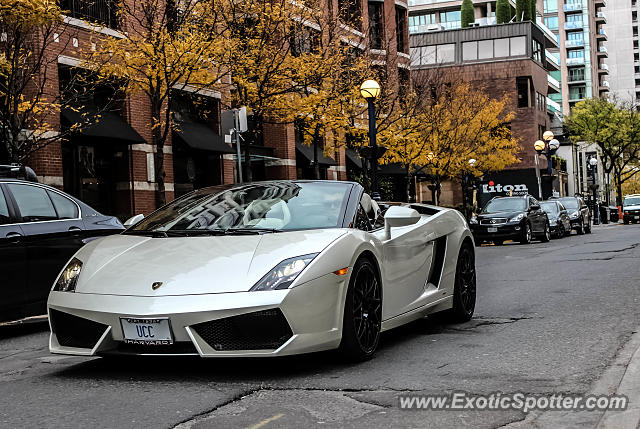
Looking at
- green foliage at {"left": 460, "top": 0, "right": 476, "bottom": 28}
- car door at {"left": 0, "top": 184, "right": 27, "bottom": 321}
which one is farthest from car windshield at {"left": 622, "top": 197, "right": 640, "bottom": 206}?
car door at {"left": 0, "top": 184, "right": 27, "bottom": 321}

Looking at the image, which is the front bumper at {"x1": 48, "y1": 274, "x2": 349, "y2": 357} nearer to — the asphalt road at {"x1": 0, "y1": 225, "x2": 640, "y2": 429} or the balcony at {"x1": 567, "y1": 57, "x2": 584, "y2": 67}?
the asphalt road at {"x1": 0, "y1": 225, "x2": 640, "y2": 429}

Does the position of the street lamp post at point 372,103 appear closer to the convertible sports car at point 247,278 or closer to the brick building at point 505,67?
Result: the convertible sports car at point 247,278

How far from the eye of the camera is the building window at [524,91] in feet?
238

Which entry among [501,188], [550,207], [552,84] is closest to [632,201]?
[550,207]

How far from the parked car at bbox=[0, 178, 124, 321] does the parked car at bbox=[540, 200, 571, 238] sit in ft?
79.6

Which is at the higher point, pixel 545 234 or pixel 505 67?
pixel 505 67

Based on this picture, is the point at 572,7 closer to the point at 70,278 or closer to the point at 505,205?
the point at 505,205

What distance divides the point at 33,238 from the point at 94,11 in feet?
53.5

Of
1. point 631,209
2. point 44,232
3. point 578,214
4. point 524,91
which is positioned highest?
point 524,91

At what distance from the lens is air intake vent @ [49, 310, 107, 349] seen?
5.29 meters

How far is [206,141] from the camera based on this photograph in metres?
26.8

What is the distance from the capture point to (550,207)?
32031mm

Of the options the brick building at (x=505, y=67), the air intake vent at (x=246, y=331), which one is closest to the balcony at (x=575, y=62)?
the brick building at (x=505, y=67)

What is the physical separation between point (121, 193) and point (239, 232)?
20.0 m
